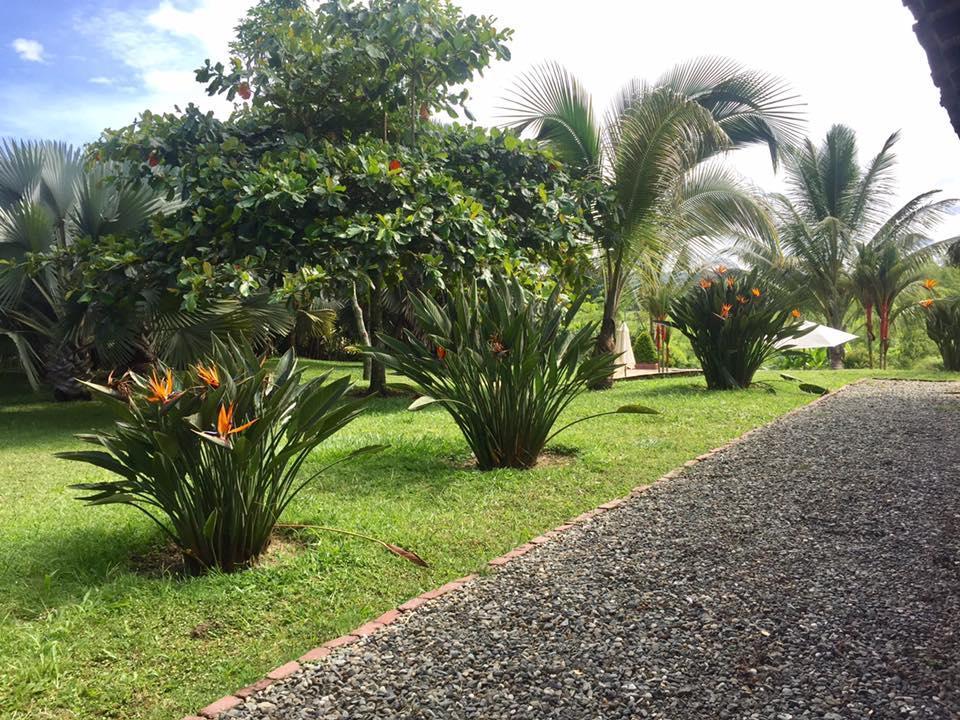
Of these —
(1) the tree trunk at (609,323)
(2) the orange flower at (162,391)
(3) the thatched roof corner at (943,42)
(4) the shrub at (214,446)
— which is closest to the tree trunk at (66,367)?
(1) the tree trunk at (609,323)

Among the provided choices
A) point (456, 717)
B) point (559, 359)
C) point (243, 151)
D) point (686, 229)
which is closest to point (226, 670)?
point (456, 717)

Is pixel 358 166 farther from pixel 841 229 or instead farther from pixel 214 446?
pixel 841 229

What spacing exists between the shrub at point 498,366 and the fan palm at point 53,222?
240 inches

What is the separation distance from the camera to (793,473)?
242 inches

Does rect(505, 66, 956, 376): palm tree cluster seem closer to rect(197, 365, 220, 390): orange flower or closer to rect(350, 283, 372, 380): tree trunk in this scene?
rect(350, 283, 372, 380): tree trunk

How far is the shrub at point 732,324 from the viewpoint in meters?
11.0

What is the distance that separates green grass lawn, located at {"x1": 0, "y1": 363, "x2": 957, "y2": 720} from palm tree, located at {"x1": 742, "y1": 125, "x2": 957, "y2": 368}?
17.0 metres

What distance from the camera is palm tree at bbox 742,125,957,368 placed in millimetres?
23062

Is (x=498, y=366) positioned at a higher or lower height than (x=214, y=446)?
higher

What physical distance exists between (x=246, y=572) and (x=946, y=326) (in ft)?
49.2

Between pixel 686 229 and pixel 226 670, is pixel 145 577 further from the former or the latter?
pixel 686 229

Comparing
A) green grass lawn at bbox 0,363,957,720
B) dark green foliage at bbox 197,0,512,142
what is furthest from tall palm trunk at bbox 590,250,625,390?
green grass lawn at bbox 0,363,957,720

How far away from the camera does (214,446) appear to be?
388cm

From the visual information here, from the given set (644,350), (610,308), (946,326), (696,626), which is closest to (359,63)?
(610,308)
